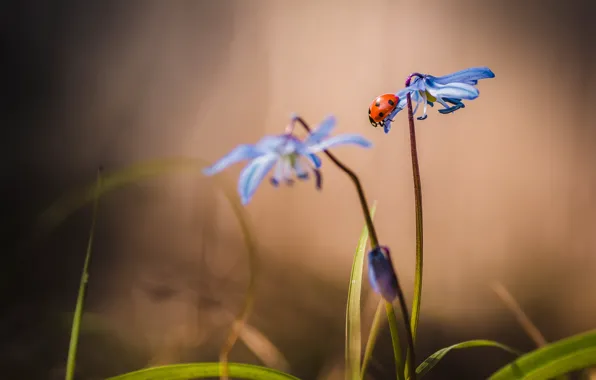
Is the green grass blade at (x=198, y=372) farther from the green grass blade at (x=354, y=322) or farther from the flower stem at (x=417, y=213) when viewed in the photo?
the flower stem at (x=417, y=213)

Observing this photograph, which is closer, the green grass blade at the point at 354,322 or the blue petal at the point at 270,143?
the blue petal at the point at 270,143

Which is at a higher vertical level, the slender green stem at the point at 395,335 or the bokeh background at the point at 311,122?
the bokeh background at the point at 311,122

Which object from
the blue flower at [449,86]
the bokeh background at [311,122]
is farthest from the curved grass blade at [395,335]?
the bokeh background at [311,122]

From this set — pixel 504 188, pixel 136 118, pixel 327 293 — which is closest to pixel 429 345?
pixel 327 293

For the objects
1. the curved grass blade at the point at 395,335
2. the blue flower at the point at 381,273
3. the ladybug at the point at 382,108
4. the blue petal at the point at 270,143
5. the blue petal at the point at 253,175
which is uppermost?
the ladybug at the point at 382,108

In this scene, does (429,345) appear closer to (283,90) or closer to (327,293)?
(327,293)

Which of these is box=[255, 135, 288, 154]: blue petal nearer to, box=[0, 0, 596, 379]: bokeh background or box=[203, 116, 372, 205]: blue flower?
box=[203, 116, 372, 205]: blue flower

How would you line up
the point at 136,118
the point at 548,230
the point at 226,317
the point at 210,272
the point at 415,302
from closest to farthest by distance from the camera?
the point at 415,302 < the point at 226,317 < the point at 210,272 < the point at 548,230 < the point at 136,118
